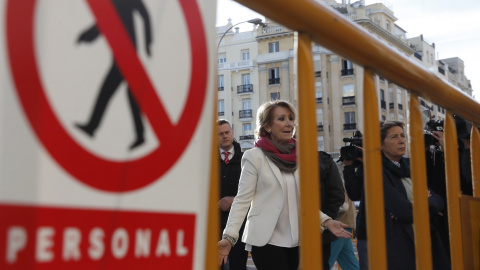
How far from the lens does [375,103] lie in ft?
4.33

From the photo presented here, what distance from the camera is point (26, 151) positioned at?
0.58m

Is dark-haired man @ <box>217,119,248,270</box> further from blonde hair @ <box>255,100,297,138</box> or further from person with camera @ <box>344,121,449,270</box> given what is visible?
person with camera @ <box>344,121,449,270</box>

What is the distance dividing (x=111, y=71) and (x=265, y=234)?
2886mm

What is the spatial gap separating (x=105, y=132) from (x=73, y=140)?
4cm

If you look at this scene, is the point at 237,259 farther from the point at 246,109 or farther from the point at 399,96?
the point at 246,109

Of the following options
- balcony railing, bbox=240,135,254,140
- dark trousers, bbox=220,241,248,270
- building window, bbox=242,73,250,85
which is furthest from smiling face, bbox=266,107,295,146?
building window, bbox=242,73,250,85

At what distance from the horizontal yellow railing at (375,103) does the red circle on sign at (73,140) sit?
157 mm

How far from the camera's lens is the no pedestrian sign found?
577 mm

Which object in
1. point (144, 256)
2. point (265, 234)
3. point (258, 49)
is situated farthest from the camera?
point (258, 49)

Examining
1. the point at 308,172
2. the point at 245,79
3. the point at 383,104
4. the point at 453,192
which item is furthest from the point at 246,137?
the point at 308,172

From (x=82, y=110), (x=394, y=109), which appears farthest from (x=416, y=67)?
(x=82, y=110)

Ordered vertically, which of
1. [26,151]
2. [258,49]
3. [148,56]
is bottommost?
[26,151]

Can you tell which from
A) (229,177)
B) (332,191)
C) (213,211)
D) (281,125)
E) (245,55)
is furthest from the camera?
(245,55)

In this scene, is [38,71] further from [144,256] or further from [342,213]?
[342,213]
